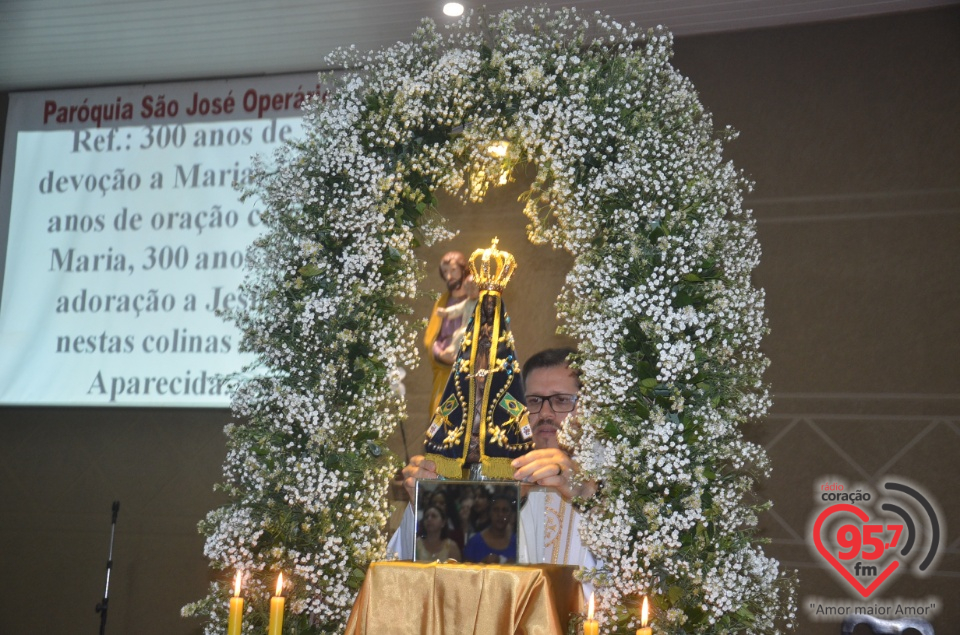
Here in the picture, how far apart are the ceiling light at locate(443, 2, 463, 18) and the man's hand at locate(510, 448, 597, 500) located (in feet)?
10.6

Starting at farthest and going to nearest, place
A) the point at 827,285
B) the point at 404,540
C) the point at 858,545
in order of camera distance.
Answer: the point at 827,285 < the point at 858,545 < the point at 404,540

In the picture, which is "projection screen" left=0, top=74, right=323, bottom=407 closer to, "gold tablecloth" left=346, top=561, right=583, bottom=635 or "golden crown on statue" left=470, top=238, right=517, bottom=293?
"golden crown on statue" left=470, top=238, right=517, bottom=293

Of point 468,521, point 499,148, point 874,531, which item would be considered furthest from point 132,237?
point 874,531

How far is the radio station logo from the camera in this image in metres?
5.52

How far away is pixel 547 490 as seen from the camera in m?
4.05

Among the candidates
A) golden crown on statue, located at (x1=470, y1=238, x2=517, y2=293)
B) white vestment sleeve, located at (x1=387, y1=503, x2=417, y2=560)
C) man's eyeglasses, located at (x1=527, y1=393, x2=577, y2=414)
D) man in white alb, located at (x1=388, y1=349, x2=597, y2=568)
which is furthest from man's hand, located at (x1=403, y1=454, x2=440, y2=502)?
man's eyeglasses, located at (x1=527, y1=393, x2=577, y2=414)

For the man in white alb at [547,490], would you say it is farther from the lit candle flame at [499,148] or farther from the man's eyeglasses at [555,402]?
the lit candle flame at [499,148]

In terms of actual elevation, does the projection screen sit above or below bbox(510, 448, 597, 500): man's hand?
above

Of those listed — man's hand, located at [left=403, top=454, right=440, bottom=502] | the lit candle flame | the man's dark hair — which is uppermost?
the lit candle flame

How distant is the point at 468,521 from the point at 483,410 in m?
0.45

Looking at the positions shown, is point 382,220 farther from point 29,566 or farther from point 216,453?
point 29,566

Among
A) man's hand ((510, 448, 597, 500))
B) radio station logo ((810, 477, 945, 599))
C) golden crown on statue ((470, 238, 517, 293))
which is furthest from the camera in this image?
radio station logo ((810, 477, 945, 599))

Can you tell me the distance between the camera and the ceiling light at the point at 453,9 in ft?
19.4

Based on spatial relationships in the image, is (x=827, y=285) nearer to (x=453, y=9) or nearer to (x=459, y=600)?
(x=453, y=9)
